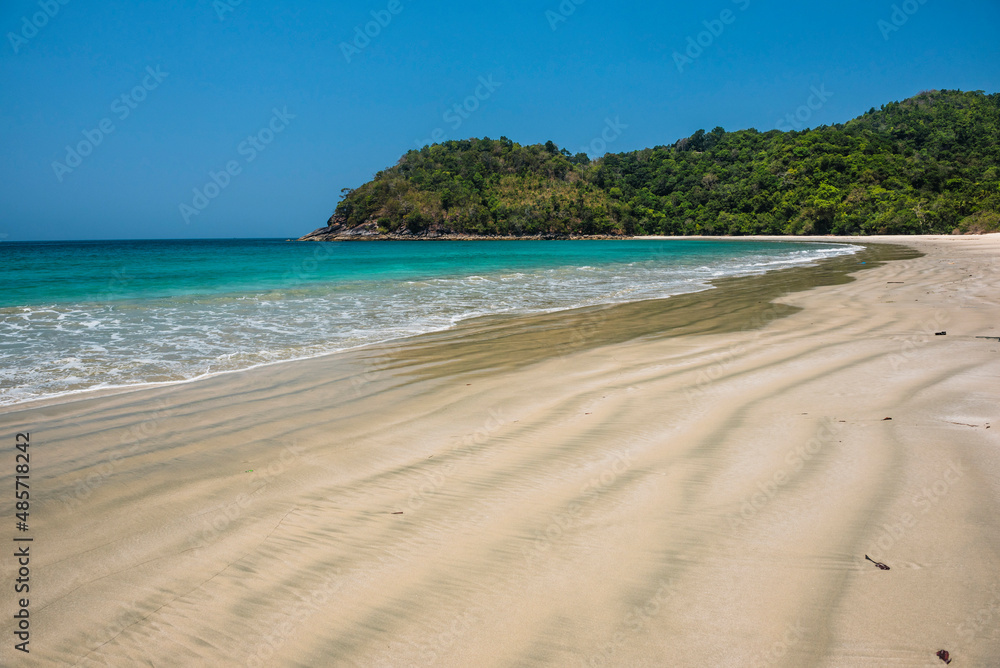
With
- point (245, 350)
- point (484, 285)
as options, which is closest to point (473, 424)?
point (245, 350)

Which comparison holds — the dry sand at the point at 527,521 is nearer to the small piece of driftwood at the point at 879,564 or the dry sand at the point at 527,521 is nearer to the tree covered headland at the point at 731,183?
the small piece of driftwood at the point at 879,564

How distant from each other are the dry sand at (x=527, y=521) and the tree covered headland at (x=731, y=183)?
184ft

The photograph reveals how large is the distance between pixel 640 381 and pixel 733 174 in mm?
95530

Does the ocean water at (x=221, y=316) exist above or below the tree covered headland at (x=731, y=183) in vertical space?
below

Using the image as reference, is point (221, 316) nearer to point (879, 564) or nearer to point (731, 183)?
point (879, 564)

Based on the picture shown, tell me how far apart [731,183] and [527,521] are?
95559 mm

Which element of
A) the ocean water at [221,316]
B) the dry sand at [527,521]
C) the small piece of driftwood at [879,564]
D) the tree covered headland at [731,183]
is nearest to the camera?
the dry sand at [527,521]

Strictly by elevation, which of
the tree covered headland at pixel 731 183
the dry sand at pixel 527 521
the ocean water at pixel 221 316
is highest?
the tree covered headland at pixel 731 183

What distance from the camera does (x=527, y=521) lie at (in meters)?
2.18

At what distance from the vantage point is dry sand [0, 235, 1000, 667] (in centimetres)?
154

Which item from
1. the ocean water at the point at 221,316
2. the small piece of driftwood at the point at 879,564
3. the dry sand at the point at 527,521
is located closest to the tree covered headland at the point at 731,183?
the ocean water at the point at 221,316

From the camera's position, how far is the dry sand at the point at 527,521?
1536 mm

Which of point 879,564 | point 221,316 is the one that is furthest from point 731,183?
point 879,564

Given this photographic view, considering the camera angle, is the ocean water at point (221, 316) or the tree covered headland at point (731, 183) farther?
the tree covered headland at point (731, 183)
